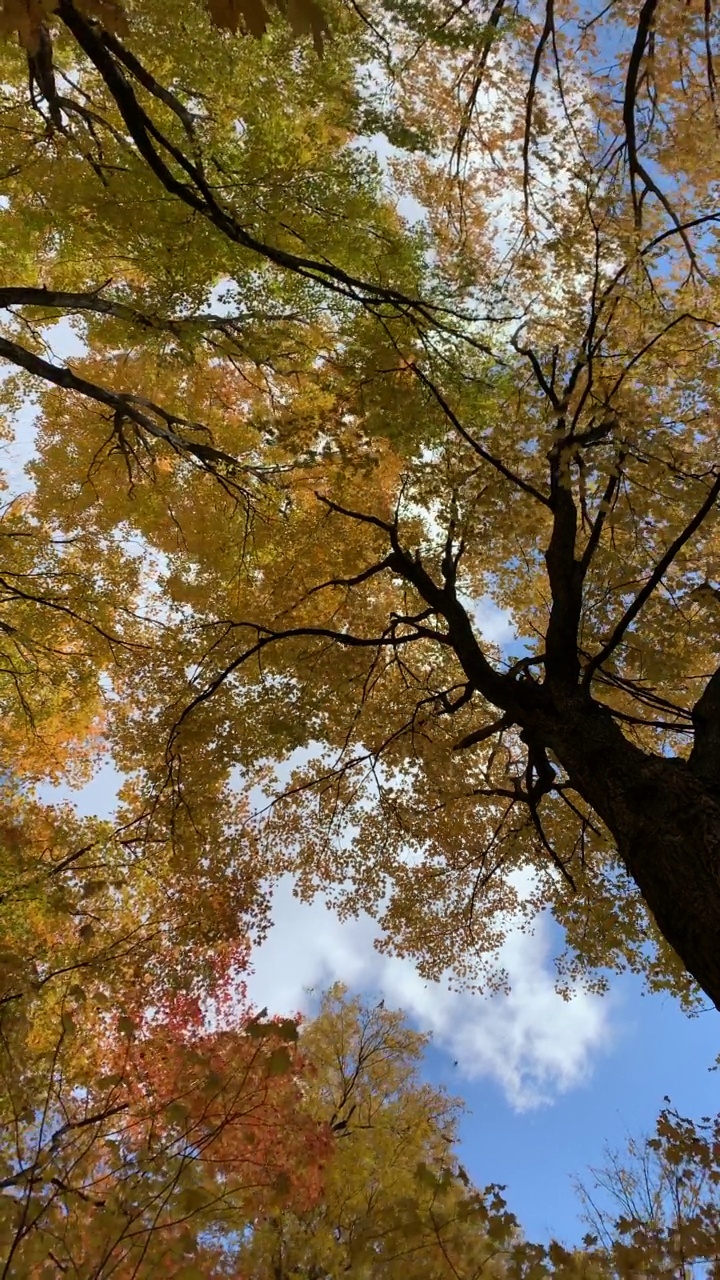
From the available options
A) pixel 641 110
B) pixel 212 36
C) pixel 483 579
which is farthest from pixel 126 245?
pixel 483 579

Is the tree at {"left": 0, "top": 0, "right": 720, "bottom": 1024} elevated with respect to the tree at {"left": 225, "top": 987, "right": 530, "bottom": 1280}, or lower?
elevated

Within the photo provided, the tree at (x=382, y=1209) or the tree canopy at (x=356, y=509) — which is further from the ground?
the tree canopy at (x=356, y=509)

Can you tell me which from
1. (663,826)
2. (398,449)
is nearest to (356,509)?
(398,449)

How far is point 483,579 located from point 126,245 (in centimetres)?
572

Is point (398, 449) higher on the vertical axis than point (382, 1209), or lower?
higher

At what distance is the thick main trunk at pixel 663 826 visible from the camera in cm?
284

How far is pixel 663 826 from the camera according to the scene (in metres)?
3.22

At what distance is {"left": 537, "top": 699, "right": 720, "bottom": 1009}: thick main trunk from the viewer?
9.33 feet

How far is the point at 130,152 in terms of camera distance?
5152 mm

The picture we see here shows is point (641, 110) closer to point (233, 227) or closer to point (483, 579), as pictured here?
point (233, 227)

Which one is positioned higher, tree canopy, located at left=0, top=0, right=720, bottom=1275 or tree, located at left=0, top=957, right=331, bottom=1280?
tree canopy, located at left=0, top=0, right=720, bottom=1275

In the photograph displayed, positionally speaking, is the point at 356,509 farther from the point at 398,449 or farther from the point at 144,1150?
the point at 144,1150

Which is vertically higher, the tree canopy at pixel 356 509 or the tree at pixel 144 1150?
the tree canopy at pixel 356 509

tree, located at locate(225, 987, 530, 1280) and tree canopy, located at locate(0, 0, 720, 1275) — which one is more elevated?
tree canopy, located at locate(0, 0, 720, 1275)
